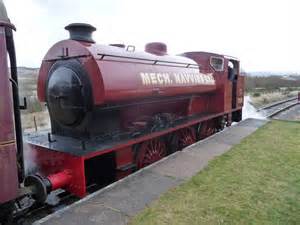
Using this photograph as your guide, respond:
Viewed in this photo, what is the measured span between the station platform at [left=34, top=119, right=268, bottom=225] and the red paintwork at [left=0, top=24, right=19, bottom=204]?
724 millimetres

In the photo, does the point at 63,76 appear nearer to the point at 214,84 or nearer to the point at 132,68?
the point at 132,68

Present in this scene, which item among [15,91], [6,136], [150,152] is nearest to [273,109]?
[150,152]

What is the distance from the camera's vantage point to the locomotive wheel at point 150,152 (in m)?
5.99

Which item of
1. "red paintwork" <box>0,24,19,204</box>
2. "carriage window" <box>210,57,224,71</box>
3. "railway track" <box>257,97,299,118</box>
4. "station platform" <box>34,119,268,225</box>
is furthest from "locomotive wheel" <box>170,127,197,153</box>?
"railway track" <box>257,97,299,118</box>

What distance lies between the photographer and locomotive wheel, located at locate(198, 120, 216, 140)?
359 inches

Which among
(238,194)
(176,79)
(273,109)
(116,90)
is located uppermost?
(176,79)

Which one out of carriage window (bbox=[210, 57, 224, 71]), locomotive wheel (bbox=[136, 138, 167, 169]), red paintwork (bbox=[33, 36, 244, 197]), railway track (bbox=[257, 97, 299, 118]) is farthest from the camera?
railway track (bbox=[257, 97, 299, 118])

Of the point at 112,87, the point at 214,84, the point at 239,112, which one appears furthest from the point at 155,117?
the point at 239,112

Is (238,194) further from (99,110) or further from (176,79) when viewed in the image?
(176,79)

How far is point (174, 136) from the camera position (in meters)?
7.30

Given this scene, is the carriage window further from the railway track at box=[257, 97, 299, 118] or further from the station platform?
the railway track at box=[257, 97, 299, 118]

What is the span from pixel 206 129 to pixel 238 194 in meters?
5.29

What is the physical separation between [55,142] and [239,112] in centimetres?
977

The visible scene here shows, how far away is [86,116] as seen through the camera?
4852 mm
